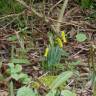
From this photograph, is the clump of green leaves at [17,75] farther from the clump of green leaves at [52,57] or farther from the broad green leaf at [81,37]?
the broad green leaf at [81,37]

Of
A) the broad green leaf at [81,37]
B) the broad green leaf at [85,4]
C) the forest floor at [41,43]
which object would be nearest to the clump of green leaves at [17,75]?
the forest floor at [41,43]

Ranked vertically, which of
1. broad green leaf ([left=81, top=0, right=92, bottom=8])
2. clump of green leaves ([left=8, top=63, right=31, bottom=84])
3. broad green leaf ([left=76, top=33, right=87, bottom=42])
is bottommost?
clump of green leaves ([left=8, top=63, right=31, bottom=84])

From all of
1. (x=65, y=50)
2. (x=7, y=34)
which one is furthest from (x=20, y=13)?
(x=65, y=50)

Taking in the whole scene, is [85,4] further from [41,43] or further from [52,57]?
[52,57]

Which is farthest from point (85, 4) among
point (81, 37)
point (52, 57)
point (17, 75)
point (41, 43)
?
point (17, 75)

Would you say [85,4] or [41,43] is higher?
[85,4]

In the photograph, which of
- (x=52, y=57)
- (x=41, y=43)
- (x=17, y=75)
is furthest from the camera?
(x=41, y=43)

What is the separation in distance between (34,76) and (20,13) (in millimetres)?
571

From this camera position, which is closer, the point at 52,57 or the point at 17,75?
Result: the point at 17,75

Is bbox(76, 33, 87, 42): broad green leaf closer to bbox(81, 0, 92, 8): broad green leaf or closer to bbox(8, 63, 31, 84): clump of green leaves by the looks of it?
bbox(81, 0, 92, 8): broad green leaf

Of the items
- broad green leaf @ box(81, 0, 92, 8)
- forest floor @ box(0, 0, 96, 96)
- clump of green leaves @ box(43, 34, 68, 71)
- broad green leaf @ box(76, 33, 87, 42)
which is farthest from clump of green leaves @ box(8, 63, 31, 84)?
broad green leaf @ box(81, 0, 92, 8)

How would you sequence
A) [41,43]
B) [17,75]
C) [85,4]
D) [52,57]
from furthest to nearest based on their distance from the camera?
1. [85,4]
2. [41,43]
3. [52,57]
4. [17,75]

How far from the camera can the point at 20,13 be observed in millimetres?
2633

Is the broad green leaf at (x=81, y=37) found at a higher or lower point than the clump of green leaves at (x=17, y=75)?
higher
